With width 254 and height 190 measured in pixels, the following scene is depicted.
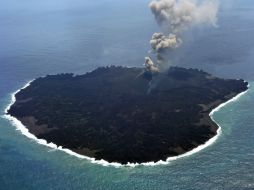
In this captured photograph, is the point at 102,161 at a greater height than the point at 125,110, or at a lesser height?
lesser

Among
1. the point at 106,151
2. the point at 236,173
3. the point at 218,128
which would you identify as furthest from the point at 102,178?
the point at 218,128

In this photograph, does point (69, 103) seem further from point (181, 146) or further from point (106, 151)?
point (181, 146)

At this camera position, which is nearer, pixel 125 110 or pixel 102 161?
pixel 102 161

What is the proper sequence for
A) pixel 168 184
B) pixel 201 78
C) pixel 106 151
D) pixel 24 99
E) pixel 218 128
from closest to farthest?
pixel 168 184, pixel 106 151, pixel 218 128, pixel 24 99, pixel 201 78

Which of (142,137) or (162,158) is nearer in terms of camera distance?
(162,158)

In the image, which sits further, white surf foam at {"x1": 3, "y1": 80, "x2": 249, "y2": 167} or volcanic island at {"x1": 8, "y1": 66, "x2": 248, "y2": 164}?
volcanic island at {"x1": 8, "y1": 66, "x2": 248, "y2": 164}

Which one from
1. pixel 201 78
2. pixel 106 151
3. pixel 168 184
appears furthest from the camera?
pixel 201 78

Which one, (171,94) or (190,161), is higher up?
(171,94)

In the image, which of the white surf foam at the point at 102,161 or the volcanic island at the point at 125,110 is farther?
the volcanic island at the point at 125,110
